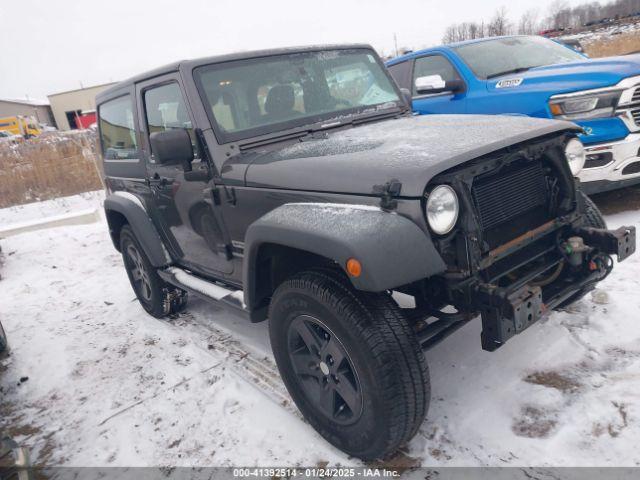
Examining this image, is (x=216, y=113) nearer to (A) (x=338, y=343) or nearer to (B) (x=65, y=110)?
(A) (x=338, y=343)

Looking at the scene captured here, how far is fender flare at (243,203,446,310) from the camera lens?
186 centimetres

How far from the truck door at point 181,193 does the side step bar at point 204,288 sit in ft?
0.30

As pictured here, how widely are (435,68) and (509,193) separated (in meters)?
3.97

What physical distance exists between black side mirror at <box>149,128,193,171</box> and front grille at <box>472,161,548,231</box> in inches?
65.4

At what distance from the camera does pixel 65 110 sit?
193ft

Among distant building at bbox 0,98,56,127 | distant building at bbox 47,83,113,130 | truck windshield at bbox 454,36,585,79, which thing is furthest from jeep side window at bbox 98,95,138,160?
distant building at bbox 0,98,56,127

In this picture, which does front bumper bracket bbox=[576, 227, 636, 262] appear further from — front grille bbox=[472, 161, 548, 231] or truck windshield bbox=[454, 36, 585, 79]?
truck windshield bbox=[454, 36, 585, 79]

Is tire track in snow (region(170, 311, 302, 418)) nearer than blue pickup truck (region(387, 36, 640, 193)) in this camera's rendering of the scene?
Yes

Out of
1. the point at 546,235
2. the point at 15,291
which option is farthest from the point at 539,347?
the point at 15,291

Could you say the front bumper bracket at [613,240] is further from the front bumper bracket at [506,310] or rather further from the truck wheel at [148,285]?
the truck wheel at [148,285]

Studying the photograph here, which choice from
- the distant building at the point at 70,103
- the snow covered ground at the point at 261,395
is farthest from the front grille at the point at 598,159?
the distant building at the point at 70,103

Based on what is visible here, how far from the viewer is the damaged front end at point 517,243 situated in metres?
2.05

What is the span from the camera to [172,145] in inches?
107

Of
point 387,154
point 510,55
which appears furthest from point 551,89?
point 387,154
